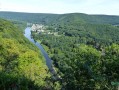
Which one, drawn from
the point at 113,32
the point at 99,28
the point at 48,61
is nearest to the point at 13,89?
the point at 48,61

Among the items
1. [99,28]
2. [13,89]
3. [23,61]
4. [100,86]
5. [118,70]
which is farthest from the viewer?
[99,28]

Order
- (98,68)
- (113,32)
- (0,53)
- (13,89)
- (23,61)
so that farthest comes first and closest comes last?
(113,32), (0,53), (23,61), (98,68), (13,89)

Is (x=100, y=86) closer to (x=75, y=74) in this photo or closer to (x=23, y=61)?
(x=75, y=74)

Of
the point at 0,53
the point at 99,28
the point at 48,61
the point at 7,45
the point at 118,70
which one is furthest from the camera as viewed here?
the point at 99,28

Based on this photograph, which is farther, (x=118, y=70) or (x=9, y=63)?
(x=9, y=63)

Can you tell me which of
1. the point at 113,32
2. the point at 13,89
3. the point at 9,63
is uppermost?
the point at 13,89

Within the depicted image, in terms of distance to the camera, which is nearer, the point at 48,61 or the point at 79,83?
the point at 79,83

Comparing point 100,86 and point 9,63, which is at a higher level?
point 100,86

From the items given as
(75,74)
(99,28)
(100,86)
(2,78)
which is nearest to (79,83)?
(75,74)

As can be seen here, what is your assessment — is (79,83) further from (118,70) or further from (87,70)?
(118,70)
